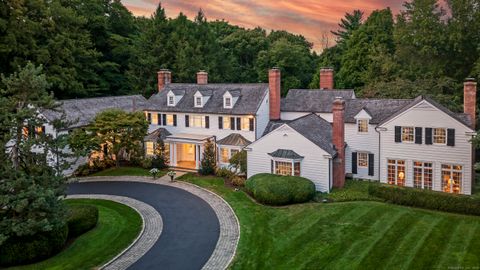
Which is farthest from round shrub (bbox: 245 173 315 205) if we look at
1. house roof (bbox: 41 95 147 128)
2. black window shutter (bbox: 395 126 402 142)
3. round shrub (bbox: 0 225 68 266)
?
house roof (bbox: 41 95 147 128)

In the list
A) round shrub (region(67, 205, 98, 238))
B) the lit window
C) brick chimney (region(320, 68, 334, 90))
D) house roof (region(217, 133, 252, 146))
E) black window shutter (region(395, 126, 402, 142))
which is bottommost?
round shrub (region(67, 205, 98, 238))

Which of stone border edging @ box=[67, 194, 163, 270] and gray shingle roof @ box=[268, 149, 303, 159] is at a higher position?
gray shingle roof @ box=[268, 149, 303, 159]

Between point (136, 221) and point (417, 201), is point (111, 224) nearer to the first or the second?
point (136, 221)

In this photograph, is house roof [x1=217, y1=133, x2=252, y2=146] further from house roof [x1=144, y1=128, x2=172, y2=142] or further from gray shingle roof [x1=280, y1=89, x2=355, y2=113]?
house roof [x1=144, y1=128, x2=172, y2=142]

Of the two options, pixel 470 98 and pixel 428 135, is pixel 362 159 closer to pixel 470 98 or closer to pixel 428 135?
pixel 428 135

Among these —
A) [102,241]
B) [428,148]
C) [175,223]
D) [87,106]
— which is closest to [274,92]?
[428,148]

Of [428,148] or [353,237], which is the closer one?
[353,237]
